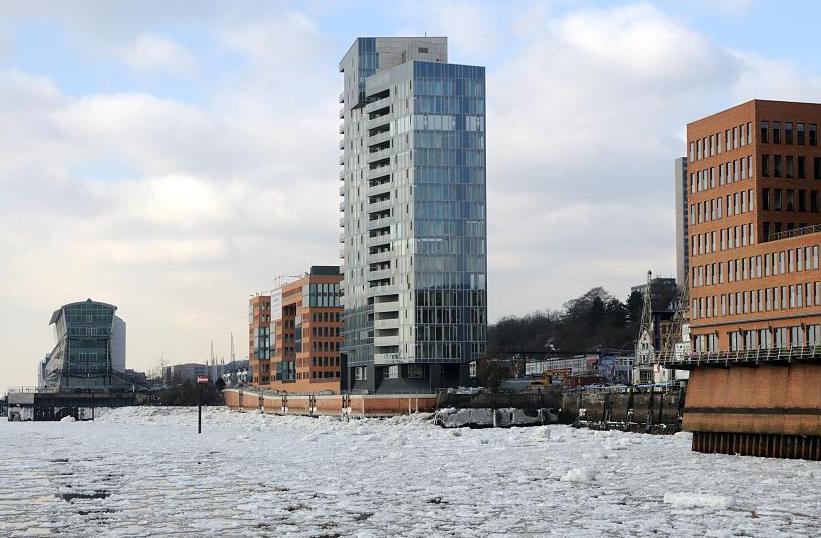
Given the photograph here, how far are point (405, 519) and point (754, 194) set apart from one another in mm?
60973

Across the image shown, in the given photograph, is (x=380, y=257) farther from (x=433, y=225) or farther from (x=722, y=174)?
(x=722, y=174)

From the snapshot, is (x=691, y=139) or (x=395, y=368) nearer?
(x=691, y=139)

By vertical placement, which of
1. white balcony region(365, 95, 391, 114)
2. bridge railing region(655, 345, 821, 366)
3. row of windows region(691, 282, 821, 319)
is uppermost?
white balcony region(365, 95, 391, 114)

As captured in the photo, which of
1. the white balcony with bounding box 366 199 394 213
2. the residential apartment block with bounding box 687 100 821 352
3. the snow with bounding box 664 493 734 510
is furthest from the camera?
the white balcony with bounding box 366 199 394 213

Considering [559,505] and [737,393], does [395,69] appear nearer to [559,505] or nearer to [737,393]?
[737,393]

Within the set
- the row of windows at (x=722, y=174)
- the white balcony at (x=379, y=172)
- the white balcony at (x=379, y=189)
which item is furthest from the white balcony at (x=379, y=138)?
the row of windows at (x=722, y=174)

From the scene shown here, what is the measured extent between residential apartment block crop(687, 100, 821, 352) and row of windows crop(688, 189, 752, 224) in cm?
9

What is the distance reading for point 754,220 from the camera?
325ft

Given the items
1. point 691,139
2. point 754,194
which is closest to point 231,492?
point 754,194

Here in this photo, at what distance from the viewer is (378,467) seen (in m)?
76.1

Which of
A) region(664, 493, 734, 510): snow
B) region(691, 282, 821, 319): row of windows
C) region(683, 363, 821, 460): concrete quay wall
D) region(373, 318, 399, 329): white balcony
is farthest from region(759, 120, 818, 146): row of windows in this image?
region(373, 318, 399, 329): white balcony

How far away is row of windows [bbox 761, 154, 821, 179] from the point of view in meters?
99.6

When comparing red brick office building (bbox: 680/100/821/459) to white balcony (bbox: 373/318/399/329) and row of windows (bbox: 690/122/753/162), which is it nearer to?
row of windows (bbox: 690/122/753/162)

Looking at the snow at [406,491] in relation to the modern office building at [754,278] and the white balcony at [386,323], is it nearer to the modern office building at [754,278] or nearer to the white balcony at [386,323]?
the modern office building at [754,278]
